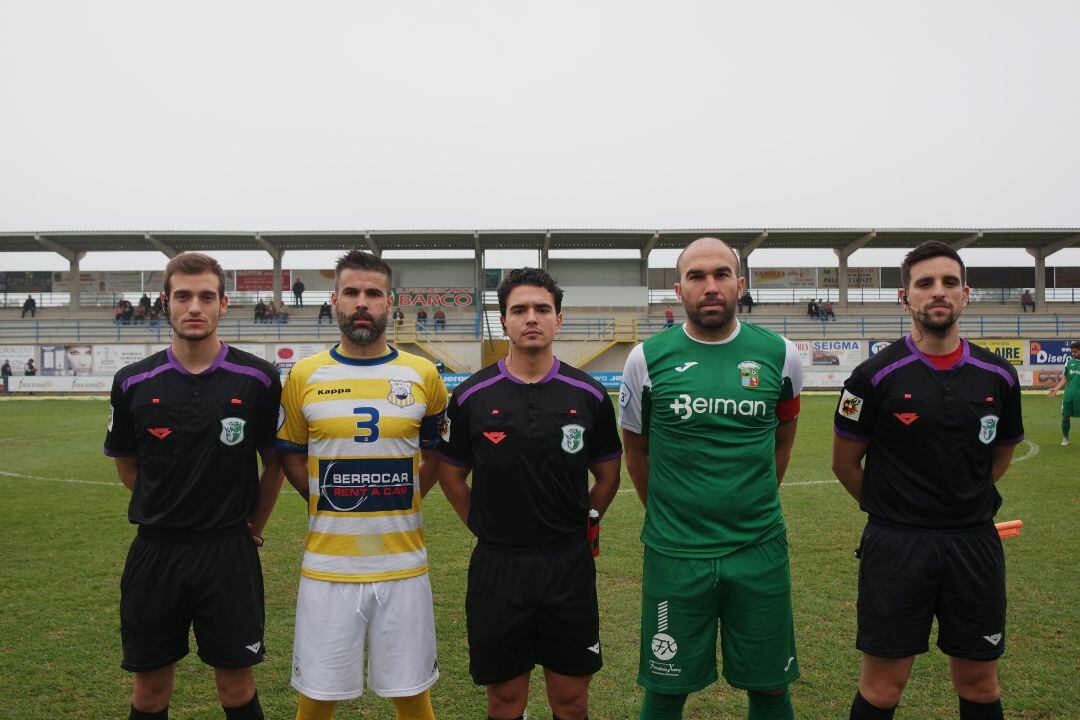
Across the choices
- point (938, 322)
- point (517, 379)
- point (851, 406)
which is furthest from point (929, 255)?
point (517, 379)

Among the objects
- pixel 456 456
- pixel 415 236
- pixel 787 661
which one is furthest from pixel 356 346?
pixel 415 236

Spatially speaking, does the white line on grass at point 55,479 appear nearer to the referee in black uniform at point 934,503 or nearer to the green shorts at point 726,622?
the green shorts at point 726,622

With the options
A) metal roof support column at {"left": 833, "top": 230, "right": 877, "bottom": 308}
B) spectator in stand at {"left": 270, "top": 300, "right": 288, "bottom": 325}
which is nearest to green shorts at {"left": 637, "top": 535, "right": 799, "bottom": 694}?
metal roof support column at {"left": 833, "top": 230, "right": 877, "bottom": 308}

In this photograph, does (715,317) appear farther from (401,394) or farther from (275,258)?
(275,258)

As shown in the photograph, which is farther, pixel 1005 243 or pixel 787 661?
pixel 1005 243

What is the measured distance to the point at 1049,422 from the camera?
1703 cm

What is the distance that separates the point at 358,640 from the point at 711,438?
178cm

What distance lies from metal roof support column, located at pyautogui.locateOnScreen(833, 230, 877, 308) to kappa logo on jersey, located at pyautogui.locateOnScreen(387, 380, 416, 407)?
36714mm

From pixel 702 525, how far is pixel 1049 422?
18.2 meters

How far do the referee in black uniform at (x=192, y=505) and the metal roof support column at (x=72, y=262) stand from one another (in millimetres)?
39873

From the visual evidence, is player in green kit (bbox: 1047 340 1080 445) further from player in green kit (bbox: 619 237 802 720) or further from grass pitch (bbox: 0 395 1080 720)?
player in green kit (bbox: 619 237 802 720)

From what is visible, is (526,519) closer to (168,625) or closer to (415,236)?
(168,625)

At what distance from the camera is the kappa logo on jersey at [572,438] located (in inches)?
124

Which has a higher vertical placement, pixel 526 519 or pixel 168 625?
pixel 526 519
